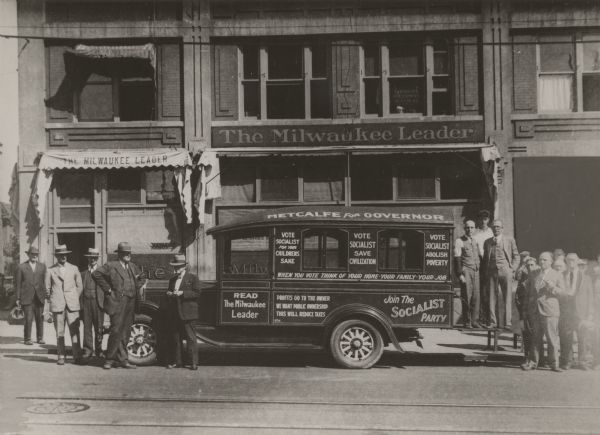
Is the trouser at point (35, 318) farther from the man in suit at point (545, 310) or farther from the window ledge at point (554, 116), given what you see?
the window ledge at point (554, 116)

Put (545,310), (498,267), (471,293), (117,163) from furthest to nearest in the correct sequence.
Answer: (117,163) < (471,293) < (498,267) < (545,310)

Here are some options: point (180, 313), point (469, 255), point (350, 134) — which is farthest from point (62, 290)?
point (350, 134)

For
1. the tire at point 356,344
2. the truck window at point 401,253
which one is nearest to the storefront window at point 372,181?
the truck window at point 401,253

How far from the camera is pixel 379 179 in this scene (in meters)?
16.6

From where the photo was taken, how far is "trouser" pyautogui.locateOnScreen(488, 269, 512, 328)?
39.4 feet

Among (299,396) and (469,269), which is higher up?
(469,269)

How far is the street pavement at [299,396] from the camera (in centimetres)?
680

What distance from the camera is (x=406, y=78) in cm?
1681

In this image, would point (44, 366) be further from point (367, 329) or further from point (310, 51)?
point (310, 51)

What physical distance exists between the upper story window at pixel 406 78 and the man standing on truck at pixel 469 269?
5.11 metres

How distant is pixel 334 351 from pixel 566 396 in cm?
330

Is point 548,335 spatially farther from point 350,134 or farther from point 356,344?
point 350,134

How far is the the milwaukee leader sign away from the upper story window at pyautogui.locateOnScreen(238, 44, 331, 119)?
47 cm

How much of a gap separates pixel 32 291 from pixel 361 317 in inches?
270
